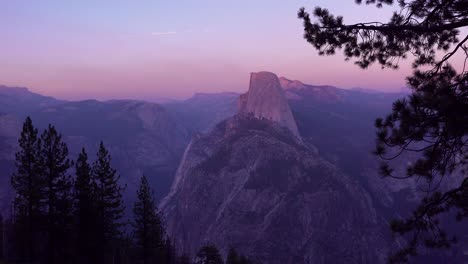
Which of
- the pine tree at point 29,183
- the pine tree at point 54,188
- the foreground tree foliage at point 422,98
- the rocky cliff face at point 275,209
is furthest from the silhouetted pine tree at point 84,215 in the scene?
the rocky cliff face at point 275,209

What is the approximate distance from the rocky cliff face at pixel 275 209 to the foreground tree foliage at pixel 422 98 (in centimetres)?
12339

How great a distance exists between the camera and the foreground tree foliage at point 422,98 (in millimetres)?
9352

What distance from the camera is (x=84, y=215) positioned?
4162 centimetres

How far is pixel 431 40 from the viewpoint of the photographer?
12664 millimetres

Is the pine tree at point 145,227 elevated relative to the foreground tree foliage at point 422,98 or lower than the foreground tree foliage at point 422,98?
lower

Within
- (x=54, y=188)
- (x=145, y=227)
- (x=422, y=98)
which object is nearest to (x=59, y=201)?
(x=54, y=188)

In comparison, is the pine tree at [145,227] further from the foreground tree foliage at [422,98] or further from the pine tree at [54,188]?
the foreground tree foliage at [422,98]

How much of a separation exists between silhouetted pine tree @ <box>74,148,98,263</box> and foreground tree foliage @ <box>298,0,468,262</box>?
35.3m

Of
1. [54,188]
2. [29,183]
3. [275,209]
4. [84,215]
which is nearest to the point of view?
[29,183]

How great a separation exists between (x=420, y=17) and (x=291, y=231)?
137 m

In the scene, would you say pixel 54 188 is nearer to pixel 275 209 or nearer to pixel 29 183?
pixel 29 183

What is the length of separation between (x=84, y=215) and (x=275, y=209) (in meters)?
118

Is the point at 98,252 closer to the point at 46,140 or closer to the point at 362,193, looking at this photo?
the point at 46,140

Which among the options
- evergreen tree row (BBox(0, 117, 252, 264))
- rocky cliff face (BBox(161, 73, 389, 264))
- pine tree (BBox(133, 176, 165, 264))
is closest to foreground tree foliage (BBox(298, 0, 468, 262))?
evergreen tree row (BBox(0, 117, 252, 264))
